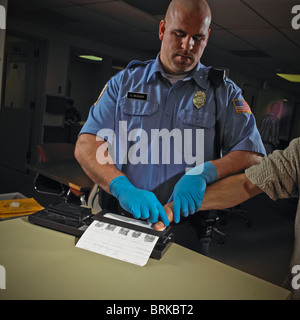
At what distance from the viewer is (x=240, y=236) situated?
3502mm

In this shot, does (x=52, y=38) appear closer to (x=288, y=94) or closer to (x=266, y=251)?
(x=266, y=251)

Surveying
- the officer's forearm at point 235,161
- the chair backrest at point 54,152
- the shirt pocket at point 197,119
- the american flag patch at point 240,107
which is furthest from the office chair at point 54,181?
the american flag patch at point 240,107

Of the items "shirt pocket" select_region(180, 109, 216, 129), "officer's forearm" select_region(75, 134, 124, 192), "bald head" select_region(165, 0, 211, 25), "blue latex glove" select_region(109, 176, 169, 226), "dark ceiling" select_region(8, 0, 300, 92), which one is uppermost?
"dark ceiling" select_region(8, 0, 300, 92)

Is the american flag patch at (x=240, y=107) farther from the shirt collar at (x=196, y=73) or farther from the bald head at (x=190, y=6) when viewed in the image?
the bald head at (x=190, y=6)

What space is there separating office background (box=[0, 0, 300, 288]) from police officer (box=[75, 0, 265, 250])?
120 cm

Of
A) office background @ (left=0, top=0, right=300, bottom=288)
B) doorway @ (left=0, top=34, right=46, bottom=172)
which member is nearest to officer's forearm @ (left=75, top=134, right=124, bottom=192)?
office background @ (left=0, top=0, right=300, bottom=288)

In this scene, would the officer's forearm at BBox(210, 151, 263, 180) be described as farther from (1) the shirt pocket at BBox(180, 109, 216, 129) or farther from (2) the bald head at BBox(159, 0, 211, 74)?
(2) the bald head at BBox(159, 0, 211, 74)

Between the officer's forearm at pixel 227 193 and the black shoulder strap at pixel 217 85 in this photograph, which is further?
the black shoulder strap at pixel 217 85

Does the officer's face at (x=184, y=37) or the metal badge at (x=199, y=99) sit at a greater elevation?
the officer's face at (x=184, y=37)

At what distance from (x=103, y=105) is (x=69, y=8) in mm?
2505

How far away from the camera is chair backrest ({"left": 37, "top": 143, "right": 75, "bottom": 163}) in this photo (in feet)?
8.57

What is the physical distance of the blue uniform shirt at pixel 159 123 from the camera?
1442 mm

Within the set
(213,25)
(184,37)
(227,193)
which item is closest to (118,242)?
(227,193)

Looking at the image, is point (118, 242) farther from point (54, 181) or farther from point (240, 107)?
point (54, 181)
